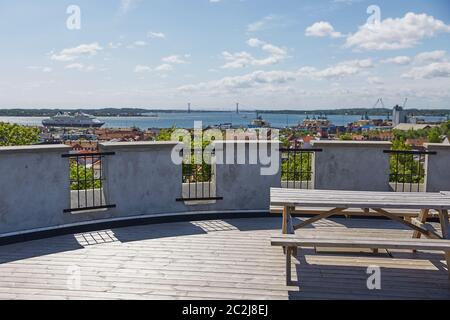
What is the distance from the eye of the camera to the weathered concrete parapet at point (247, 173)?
718 centimetres

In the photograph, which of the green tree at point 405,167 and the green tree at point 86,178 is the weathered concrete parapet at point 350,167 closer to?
the green tree at point 405,167

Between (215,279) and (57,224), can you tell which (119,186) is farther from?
(215,279)

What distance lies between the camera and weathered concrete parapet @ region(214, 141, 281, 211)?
718cm

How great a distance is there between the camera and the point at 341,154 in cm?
738

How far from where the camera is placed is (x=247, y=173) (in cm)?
732

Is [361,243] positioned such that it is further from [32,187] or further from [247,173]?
[32,187]

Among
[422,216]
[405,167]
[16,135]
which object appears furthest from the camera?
[16,135]

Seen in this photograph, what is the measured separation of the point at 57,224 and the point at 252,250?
2.82m

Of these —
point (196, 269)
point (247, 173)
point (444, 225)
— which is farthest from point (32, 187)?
point (444, 225)

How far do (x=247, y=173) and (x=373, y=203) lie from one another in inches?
110

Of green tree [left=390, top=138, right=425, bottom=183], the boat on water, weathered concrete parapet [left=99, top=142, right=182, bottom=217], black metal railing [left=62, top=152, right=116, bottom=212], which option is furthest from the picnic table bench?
the boat on water
